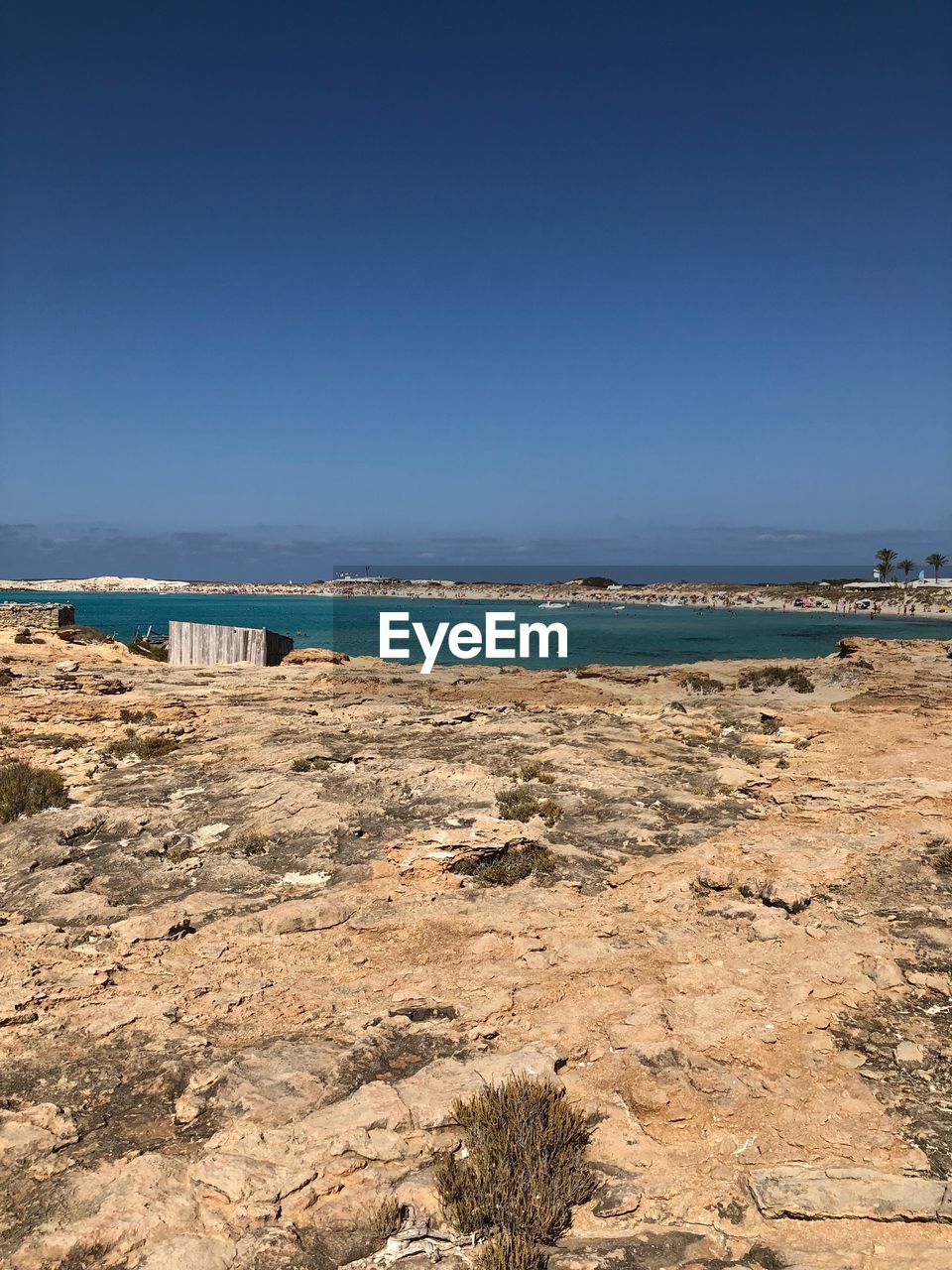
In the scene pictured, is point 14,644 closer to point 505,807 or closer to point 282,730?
point 282,730

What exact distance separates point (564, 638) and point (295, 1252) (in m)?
61.2

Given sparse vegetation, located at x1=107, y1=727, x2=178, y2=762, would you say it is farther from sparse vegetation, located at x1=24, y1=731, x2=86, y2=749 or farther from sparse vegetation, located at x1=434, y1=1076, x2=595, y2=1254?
sparse vegetation, located at x1=434, y1=1076, x2=595, y2=1254

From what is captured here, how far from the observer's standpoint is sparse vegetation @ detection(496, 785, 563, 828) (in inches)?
439

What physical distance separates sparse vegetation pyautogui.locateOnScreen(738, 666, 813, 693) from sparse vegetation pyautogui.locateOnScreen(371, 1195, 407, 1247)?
84.7ft

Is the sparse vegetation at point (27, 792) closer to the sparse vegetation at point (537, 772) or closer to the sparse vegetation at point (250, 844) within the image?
the sparse vegetation at point (250, 844)

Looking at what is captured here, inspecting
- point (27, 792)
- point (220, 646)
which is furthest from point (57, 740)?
point (220, 646)

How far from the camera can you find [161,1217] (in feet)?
13.4

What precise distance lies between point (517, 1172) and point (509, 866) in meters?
5.43

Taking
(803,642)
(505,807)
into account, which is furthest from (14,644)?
(803,642)

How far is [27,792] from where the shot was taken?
12.0 meters

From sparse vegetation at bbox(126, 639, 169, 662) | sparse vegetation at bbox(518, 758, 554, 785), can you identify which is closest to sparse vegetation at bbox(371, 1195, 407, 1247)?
sparse vegetation at bbox(518, 758, 554, 785)

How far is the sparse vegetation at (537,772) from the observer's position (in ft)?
42.5

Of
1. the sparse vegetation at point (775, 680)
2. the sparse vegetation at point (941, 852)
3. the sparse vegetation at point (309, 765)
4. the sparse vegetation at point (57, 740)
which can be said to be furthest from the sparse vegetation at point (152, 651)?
the sparse vegetation at point (941, 852)

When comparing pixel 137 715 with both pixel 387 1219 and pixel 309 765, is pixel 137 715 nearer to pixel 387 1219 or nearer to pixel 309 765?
pixel 309 765
